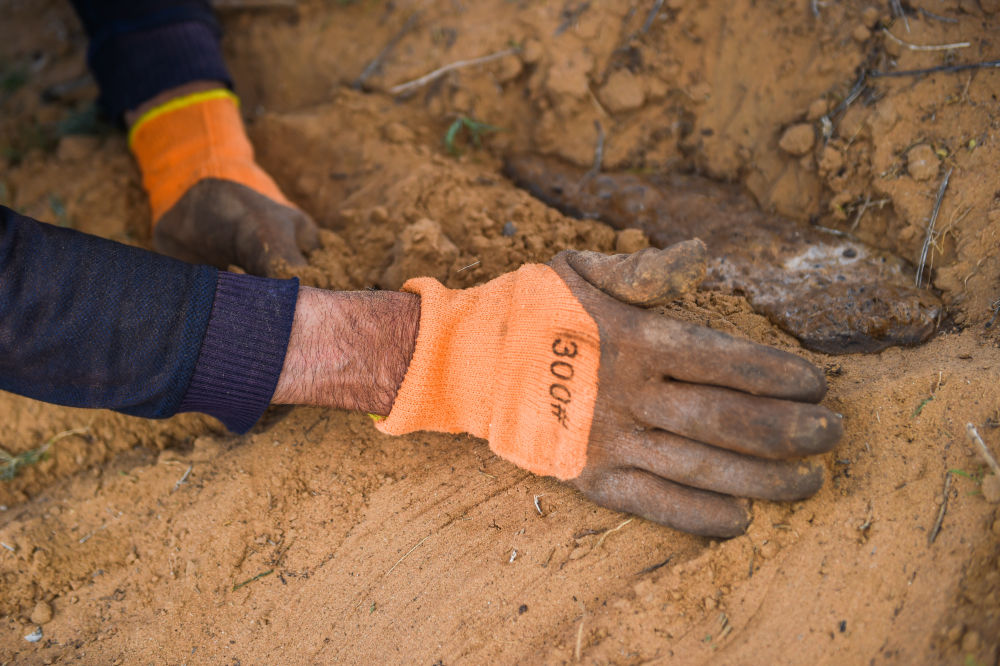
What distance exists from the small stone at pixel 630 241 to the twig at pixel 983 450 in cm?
96

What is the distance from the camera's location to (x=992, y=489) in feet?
4.50

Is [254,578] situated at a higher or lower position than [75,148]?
lower

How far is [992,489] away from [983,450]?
0.08 meters

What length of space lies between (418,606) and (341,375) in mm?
593

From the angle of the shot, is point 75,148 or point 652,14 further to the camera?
point 75,148

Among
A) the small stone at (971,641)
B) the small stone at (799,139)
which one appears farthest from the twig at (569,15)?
the small stone at (971,641)

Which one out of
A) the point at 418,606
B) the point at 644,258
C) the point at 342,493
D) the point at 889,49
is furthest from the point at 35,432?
the point at 889,49

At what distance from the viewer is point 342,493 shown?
5.68ft

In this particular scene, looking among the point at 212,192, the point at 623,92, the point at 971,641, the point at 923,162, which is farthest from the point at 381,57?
the point at 971,641

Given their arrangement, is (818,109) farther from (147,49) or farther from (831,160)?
(147,49)

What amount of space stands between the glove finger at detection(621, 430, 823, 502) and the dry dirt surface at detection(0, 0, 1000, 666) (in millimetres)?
68

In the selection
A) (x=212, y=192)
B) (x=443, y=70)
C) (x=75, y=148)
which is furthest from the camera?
(x=75, y=148)

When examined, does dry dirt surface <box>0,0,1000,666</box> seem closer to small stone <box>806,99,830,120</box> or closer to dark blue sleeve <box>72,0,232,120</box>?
small stone <box>806,99,830,120</box>

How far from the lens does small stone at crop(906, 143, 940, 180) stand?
186cm
